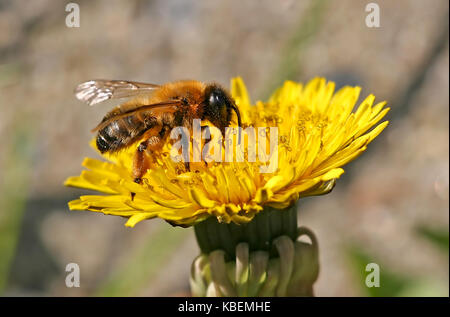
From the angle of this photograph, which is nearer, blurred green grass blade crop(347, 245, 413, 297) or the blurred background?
blurred green grass blade crop(347, 245, 413, 297)

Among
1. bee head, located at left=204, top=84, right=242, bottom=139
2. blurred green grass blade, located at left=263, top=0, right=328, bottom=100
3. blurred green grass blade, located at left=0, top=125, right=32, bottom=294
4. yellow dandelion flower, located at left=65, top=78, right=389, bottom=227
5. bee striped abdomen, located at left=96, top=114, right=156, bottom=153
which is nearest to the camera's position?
yellow dandelion flower, located at left=65, top=78, right=389, bottom=227

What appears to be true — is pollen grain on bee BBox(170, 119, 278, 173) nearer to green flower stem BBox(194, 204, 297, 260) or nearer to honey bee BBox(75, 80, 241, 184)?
honey bee BBox(75, 80, 241, 184)

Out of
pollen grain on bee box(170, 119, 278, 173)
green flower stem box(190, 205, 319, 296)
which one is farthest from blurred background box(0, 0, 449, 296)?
pollen grain on bee box(170, 119, 278, 173)

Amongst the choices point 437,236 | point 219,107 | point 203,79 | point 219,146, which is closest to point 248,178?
point 219,146

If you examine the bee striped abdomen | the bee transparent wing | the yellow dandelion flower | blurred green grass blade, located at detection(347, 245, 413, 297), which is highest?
the bee transparent wing

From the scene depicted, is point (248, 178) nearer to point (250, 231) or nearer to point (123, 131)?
point (250, 231)

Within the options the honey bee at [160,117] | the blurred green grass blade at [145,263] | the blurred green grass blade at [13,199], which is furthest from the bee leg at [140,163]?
the blurred green grass blade at [13,199]
